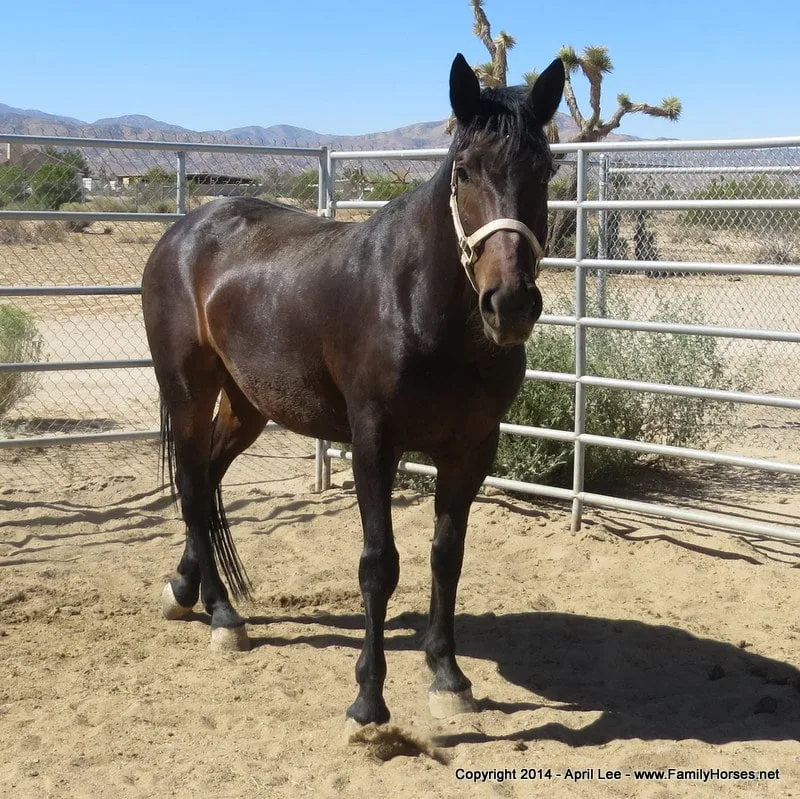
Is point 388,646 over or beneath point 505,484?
beneath

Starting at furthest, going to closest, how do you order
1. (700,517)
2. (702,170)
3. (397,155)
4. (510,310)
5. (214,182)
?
(702,170), (214,182), (397,155), (700,517), (510,310)

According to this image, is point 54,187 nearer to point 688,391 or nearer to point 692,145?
point 692,145

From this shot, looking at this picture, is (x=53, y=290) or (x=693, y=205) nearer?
(x=693, y=205)

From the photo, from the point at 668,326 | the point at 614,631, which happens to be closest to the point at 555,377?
the point at 668,326

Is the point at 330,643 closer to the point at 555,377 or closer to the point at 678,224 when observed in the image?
the point at 555,377

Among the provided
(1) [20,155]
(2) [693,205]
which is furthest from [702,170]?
(1) [20,155]

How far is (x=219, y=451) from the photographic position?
15.3 feet

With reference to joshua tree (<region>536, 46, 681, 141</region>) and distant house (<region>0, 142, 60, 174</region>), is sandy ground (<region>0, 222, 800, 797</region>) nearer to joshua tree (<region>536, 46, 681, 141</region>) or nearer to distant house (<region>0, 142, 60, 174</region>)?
distant house (<region>0, 142, 60, 174</region>)

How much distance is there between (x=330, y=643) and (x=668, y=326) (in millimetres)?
2464

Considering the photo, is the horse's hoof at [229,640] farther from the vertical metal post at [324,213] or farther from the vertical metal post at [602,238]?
the vertical metal post at [602,238]

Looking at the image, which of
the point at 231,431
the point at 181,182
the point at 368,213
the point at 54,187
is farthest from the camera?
the point at 54,187

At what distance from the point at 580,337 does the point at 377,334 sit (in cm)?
251

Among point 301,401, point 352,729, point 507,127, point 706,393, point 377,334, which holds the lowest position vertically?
point 352,729

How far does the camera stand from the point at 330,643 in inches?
165
